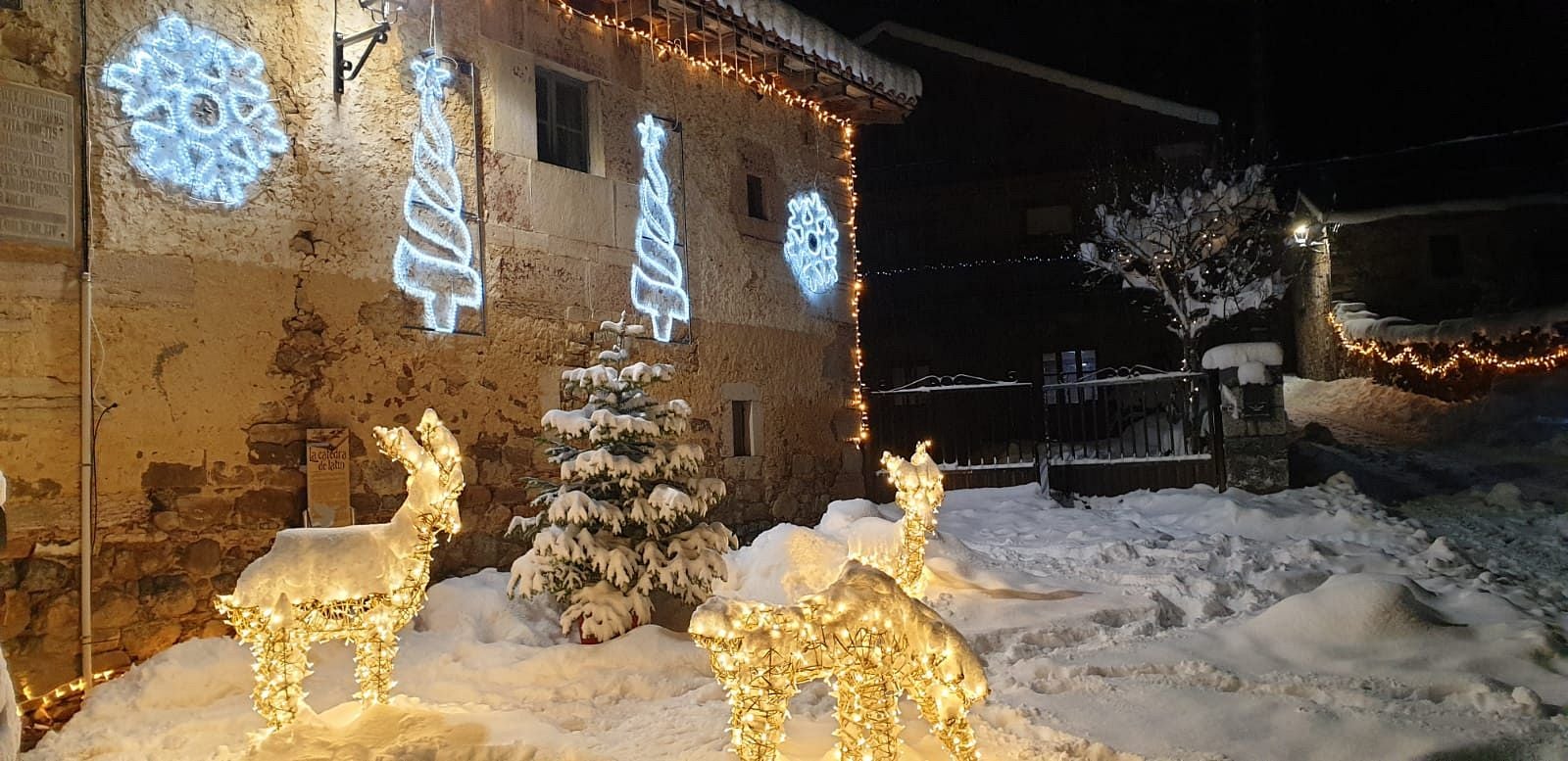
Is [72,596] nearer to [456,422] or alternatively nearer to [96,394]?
[96,394]

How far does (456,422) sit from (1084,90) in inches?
695

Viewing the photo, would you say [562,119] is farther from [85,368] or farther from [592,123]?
[85,368]

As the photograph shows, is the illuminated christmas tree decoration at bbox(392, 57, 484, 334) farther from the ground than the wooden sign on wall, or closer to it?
farther from the ground

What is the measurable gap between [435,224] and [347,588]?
409cm

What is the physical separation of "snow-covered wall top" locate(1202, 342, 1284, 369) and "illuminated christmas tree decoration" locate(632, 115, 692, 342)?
21.4 feet

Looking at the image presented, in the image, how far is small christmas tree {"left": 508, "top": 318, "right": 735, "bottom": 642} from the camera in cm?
629

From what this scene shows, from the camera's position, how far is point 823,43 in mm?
10844

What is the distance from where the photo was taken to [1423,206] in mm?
22484

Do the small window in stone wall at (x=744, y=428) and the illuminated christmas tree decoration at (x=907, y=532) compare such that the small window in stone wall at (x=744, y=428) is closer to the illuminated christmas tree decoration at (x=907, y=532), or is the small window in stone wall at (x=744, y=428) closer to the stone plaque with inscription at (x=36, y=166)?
the illuminated christmas tree decoration at (x=907, y=532)

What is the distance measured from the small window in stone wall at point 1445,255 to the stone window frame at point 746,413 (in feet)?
65.2

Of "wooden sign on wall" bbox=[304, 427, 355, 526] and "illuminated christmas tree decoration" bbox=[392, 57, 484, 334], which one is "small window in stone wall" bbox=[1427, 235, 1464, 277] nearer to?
"illuminated christmas tree decoration" bbox=[392, 57, 484, 334]

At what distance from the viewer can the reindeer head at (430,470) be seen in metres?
4.63

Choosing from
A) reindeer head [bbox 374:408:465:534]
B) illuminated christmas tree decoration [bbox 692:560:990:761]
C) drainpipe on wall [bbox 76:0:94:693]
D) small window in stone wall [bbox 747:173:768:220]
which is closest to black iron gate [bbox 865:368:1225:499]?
small window in stone wall [bbox 747:173:768:220]

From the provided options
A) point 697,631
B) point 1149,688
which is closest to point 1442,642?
point 1149,688
